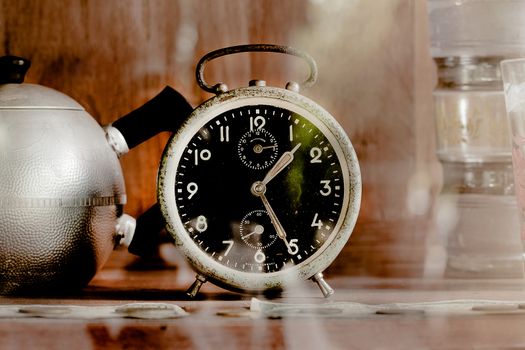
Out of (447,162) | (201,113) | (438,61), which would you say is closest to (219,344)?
(201,113)

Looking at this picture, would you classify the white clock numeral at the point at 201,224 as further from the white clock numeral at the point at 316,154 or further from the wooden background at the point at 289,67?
the wooden background at the point at 289,67

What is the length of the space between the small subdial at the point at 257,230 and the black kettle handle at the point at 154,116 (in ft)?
0.64

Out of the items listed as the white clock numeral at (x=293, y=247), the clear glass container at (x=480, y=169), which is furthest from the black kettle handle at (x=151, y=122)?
the clear glass container at (x=480, y=169)

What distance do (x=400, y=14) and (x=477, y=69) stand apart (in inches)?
8.3

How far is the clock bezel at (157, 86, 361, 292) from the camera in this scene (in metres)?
1.02

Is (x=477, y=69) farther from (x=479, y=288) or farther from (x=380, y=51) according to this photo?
(x=479, y=288)

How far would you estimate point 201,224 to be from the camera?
103cm

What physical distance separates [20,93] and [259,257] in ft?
1.28

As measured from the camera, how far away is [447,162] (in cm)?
127

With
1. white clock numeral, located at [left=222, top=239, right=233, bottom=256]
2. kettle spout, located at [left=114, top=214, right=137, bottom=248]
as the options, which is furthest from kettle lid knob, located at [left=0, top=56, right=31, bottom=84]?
white clock numeral, located at [left=222, top=239, right=233, bottom=256]

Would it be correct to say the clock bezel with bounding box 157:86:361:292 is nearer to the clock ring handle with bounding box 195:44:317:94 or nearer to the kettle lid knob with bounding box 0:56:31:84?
the clock ring handle with bounding box 195:44:317:94

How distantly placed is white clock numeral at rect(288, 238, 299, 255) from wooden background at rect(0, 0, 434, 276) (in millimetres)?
293

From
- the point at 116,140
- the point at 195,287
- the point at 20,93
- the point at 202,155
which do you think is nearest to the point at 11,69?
the point at 20,93

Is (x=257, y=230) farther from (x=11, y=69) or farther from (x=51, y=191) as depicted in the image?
(x=11, y=69)
